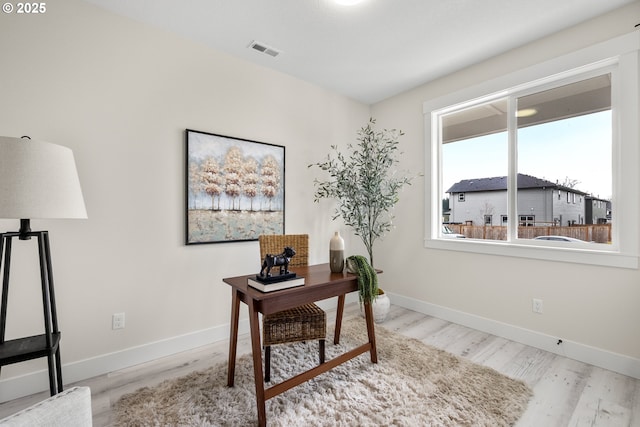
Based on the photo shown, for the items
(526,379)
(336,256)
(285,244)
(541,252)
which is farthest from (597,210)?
(285,244)

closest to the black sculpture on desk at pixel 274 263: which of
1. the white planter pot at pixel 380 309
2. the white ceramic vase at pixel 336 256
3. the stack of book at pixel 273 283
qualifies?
the stack of book at pixel 273 283

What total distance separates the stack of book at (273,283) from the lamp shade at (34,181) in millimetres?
973

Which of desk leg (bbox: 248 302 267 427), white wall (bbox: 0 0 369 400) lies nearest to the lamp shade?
white wall (bbox: 0 0 369 400)

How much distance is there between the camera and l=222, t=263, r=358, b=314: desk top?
1673mm

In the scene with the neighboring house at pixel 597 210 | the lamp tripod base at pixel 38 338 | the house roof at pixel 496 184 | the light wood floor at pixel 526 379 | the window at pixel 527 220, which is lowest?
the light wood floor at pixel 526 379

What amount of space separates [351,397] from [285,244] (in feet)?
3.93

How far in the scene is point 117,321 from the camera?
7.45ft

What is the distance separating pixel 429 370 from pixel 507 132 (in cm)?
236

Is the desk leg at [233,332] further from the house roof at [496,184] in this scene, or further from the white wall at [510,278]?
the house roof at [496,184]

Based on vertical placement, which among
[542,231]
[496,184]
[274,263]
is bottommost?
[274,263]

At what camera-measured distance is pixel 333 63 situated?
9.89ft

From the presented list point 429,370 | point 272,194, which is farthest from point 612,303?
point 272,194

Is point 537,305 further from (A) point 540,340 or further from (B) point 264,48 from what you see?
(B) point 264,48

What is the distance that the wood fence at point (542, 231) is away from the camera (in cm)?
241
